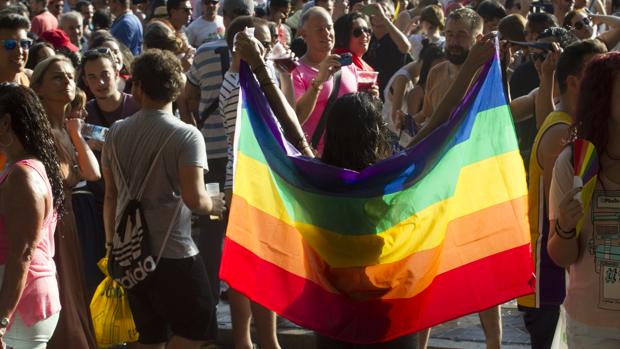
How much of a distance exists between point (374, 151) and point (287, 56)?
2974 mm

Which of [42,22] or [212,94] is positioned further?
[42,22]

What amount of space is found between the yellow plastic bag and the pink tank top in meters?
0.95

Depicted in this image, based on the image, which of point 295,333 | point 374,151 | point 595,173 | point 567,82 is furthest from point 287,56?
point 595,173

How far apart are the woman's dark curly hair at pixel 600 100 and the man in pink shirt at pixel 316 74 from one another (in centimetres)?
327

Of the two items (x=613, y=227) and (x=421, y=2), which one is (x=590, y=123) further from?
(x=421, y=2)

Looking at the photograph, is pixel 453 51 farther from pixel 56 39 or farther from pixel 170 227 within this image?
pixel 56 39

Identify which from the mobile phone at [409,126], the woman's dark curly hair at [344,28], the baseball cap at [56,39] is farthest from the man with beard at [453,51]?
the baseball cap at [56,39]

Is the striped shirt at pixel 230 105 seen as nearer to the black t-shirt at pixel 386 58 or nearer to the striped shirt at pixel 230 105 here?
the striped shirt at pixel 230 105

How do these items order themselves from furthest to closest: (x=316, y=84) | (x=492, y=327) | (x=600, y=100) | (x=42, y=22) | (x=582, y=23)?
1. (x=42, y=22)
2. (x=582, y=23)
3. (x=316, y=84)
4. (x=492, y=327)
5. (x=600, y=100)

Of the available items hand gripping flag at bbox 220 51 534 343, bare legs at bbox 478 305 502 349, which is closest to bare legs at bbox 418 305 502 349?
bare legs at bbox 478 305 502 349

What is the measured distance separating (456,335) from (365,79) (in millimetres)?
1803

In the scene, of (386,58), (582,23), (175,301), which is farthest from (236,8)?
(175,301)

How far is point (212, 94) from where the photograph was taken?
867 centimetres

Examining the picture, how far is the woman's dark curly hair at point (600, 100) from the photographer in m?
4.49
